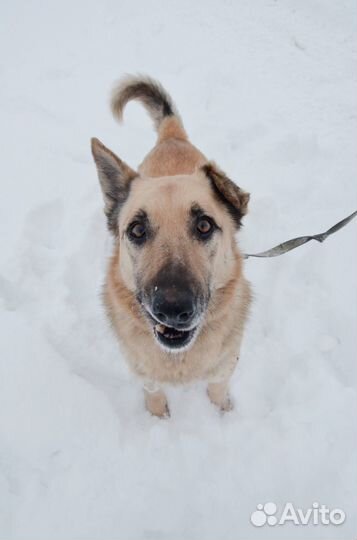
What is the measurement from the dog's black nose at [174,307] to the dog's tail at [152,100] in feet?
8.61

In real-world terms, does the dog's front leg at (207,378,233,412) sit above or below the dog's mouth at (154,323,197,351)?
below

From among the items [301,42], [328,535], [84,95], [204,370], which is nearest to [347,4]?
[301,42]

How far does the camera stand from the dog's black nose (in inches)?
72.6

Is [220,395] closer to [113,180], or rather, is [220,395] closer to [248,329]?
[248,329]

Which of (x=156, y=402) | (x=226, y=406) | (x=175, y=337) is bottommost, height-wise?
(x=226, y=406)

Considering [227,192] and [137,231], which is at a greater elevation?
[227,192]

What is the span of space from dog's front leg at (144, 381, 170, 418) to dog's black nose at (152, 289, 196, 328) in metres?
1.10

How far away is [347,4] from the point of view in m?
6.59

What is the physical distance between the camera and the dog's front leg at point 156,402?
9.32ft

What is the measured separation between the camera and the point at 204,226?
233cm

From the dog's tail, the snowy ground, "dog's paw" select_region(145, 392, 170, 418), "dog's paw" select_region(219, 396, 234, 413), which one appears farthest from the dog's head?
the dog's tail

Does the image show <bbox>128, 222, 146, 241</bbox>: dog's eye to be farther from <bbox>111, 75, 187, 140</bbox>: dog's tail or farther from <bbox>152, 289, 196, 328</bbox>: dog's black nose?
<bbox>111, 75, 187, 140</bbox>: dog's tail

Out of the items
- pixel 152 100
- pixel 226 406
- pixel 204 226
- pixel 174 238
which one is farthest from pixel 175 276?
pixel 152 100

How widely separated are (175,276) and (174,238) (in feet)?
1.06
